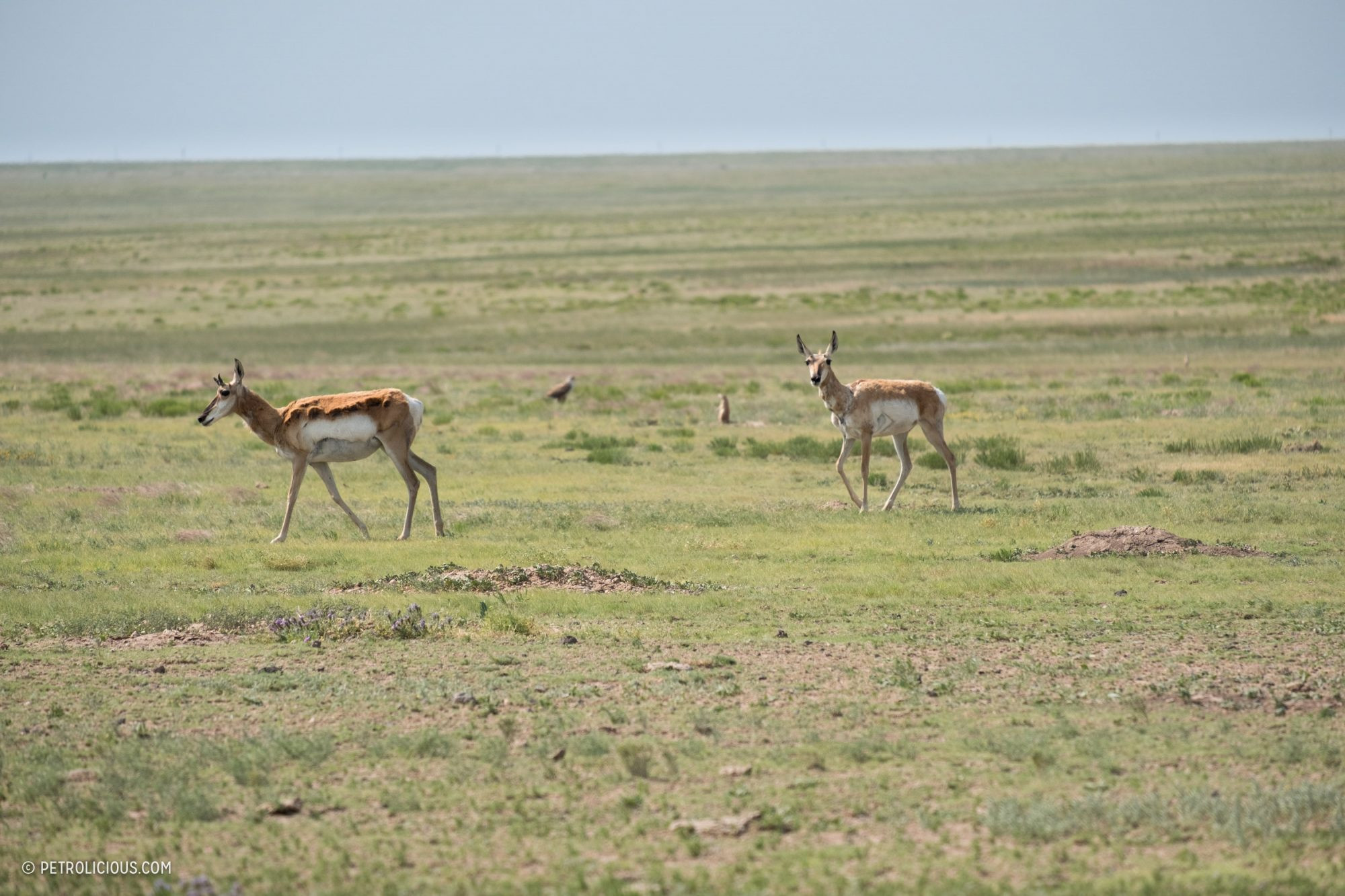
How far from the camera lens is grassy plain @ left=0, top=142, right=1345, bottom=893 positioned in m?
7.66

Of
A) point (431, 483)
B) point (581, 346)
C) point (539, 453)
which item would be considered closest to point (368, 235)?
point (581, 346)

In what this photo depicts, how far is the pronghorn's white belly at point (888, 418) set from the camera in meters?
19.0

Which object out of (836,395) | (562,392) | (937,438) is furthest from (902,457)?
(562,392)

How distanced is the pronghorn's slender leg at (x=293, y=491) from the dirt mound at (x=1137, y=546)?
8575 mm

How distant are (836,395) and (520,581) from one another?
6.45m

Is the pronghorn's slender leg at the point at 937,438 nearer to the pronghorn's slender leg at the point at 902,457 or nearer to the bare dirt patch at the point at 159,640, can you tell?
the pronghorn's slender leg at the point at 902,457

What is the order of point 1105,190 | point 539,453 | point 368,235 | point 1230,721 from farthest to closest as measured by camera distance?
point 1105,190, point 368,235, point 539,453, point 1230,721

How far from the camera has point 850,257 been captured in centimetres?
7662

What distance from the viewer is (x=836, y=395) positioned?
19000 millimetres

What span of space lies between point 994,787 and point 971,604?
510 centimetres

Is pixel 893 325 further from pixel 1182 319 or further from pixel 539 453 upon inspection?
pixel 539 453

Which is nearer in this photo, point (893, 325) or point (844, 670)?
point (844, 670)

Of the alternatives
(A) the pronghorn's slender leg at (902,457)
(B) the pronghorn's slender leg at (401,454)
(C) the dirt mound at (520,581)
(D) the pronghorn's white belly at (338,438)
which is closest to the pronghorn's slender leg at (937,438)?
(A) the pronghorn's slender leg at (902,457)

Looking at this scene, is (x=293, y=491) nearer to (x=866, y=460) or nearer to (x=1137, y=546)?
(x=866, y=460)
